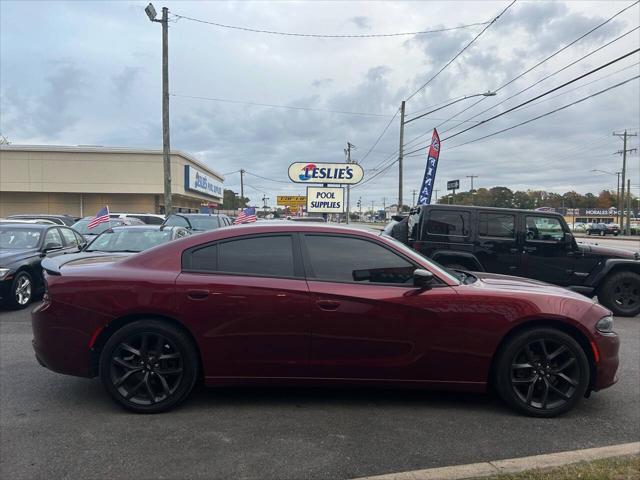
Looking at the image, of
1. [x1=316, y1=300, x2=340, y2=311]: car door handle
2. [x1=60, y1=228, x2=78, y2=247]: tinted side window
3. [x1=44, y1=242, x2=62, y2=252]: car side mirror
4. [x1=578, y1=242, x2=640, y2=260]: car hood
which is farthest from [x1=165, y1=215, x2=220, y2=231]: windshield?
[x1=316, y1=300, x2=340, y2=311]: car door handle

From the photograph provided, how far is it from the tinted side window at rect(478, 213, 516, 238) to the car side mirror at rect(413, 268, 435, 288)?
206 inches

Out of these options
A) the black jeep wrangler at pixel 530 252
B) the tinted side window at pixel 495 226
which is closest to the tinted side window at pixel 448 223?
the black jeep wrangler at pixel 530 252

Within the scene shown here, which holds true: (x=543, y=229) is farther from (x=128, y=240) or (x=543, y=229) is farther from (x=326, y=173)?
(x=326, y=173)

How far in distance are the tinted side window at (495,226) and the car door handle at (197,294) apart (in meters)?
6.23

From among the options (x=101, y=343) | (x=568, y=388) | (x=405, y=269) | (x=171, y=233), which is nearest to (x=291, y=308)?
(x=405, y=269)

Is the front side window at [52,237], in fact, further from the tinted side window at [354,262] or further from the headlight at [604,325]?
the headlight at [604,325]

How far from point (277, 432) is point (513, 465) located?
164 centimetres

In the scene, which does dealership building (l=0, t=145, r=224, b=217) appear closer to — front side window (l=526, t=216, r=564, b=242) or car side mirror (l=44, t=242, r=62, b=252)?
car side mirror (l=44, t=242, r=62, b=252)

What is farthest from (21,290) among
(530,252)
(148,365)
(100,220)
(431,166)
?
(431,166)

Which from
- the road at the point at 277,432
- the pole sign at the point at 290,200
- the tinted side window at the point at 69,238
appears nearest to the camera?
the road at the point at 277,432

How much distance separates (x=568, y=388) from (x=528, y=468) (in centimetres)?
121

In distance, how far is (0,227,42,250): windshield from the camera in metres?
9.12

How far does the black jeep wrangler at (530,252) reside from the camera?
28.5 ft

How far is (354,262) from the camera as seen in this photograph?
160 inches
